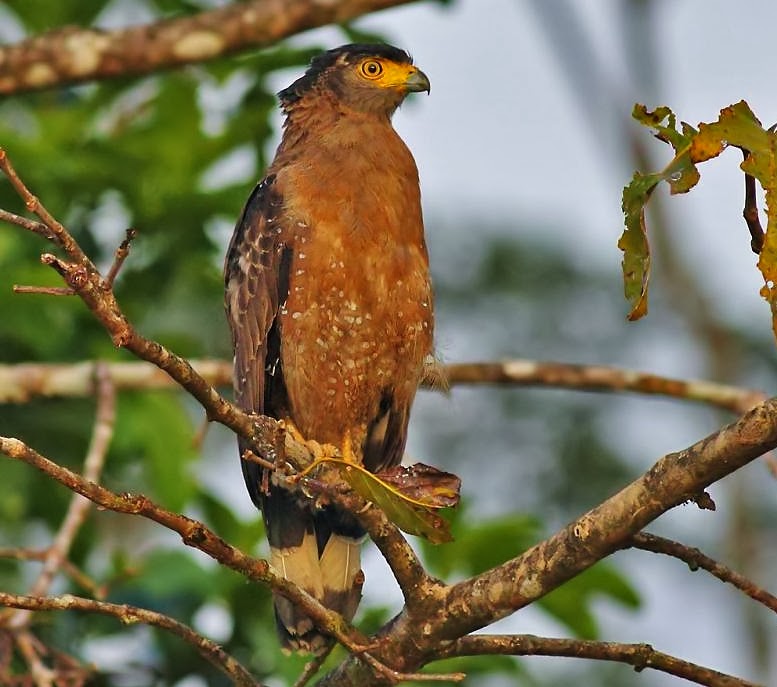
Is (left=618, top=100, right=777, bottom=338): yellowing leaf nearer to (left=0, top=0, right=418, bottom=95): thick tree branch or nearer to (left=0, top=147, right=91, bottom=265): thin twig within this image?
(left=0, top=147, right=91, bottom=265): thin twig

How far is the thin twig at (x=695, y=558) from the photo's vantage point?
10.5 ft

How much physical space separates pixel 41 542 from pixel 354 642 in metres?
4.61

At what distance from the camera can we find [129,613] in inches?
127

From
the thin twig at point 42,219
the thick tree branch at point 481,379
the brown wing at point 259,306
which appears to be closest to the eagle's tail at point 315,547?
the brown wing at point 259,306

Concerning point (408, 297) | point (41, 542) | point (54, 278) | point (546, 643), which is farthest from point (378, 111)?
point (41, 542)

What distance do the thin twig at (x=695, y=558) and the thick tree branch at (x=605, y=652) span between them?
206 millimetres

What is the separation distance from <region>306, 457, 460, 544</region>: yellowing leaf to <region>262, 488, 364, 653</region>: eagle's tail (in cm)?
133

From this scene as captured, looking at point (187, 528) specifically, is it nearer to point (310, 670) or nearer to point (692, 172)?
point (310, 670)

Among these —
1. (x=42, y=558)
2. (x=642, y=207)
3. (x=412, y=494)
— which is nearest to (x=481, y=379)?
(x=42, y=558)

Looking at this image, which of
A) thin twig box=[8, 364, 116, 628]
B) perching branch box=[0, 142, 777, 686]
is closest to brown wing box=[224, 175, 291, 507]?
thin twig box=[8, 364, 116, 628]

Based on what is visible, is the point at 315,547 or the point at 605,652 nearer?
the point at 605,652

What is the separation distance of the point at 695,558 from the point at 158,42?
3.62 meters

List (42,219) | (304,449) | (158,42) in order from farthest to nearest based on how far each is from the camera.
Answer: (158,42)
(304,449)
(42,219)

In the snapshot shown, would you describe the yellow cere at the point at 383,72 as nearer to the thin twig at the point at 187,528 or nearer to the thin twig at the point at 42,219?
the thin twig at the point at 187,528
